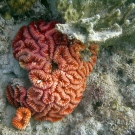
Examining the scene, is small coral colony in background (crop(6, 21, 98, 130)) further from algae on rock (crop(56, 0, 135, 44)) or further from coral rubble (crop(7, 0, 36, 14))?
algae on rock (crop(56, 0, 135, 44))

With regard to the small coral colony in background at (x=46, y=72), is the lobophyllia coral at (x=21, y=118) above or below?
below

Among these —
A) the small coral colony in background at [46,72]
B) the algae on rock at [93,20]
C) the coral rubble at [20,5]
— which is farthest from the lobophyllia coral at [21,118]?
the coral rubble at [20,5]

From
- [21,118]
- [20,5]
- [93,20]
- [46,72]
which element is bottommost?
[21,118]

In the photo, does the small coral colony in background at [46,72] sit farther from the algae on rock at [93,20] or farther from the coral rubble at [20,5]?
the algae on rock at [93,20]

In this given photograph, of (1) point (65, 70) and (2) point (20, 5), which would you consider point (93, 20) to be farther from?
(2) point (20, 5)

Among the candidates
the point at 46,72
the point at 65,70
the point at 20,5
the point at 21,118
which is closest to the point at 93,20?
the point at 65,70

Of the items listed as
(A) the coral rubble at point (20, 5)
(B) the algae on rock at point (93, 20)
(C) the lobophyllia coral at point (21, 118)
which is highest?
(A) the coral rubble at point (20, 5)

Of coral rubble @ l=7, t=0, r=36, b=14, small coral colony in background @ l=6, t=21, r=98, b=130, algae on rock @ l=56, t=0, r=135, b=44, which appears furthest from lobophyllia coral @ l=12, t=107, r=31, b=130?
coral rubble @ l=7, t=0, r=36, b=14

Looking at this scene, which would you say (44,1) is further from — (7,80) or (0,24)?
(7,80)
